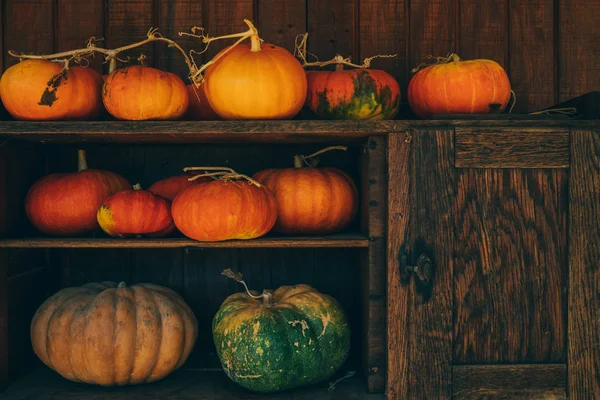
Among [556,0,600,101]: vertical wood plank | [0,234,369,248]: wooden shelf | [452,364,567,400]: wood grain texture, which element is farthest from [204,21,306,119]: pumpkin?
[556,0,600,101]: vertical wood plank

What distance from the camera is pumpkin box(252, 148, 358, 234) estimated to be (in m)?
2.15

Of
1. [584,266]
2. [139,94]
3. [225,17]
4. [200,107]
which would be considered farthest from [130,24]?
[584,266]

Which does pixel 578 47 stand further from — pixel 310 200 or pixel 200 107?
pixel 200 107

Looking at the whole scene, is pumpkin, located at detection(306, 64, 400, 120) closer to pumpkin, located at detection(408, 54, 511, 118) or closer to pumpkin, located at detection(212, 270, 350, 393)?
pumpkin, located at detection(408, 54, 511, 118)

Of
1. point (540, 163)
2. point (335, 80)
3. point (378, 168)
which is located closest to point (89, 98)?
point (335, 80)

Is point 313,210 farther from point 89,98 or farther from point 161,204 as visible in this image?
point 89,98

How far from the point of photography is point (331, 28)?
255cm

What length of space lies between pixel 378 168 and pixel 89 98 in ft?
3.44

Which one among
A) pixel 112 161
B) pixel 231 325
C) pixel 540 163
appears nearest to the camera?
pixel 540 163

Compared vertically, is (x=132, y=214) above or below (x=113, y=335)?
above

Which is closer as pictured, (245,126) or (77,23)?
(245,126)

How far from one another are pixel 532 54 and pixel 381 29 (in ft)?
2.19

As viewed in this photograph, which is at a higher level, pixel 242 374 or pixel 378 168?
pixel 378 168

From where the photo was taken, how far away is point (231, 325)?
2037mm
